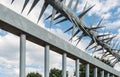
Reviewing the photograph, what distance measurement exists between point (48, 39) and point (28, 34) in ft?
1.03

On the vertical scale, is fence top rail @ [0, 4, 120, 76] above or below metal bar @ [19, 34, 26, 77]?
above

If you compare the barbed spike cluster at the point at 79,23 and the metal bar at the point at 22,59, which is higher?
the barbed spike cluster at the point at 79,23

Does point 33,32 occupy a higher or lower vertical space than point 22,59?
higher

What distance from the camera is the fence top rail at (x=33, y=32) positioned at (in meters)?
2.86

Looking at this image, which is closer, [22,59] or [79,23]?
[22,59]

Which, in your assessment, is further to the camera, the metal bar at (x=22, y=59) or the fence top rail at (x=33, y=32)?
the metal bar at (x=22, y=59)

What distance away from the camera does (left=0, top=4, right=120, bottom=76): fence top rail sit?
2857 mm

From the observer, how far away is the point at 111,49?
6.46 metres

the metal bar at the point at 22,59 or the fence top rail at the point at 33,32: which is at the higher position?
the fence top rail at the point at 33,32

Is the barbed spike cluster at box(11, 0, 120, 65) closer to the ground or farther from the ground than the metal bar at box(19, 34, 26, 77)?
farther from the ground

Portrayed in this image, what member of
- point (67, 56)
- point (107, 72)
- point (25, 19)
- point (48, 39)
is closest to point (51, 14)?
point (67, 56)

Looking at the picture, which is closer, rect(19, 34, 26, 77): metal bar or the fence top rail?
the fence top rail

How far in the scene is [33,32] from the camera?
3176mm

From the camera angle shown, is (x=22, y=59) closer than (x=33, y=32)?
Yes
